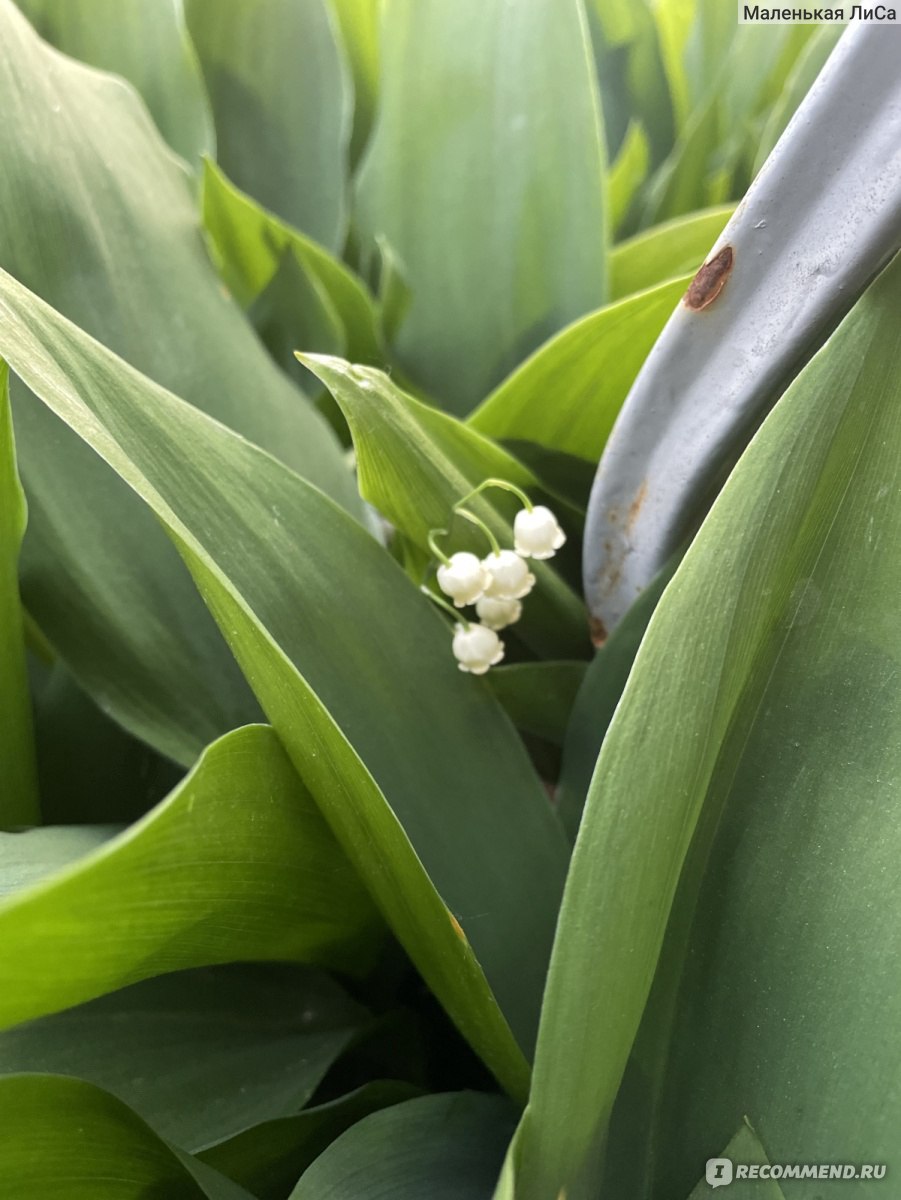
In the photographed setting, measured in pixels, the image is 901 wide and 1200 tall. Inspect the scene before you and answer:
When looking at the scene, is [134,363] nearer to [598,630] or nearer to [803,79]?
[598,630]

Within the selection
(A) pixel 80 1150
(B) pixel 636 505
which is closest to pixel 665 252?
(B) pixel 636 505

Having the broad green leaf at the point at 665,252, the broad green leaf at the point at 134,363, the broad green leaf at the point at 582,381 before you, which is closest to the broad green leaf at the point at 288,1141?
the broad green leaf at the point at 134,363

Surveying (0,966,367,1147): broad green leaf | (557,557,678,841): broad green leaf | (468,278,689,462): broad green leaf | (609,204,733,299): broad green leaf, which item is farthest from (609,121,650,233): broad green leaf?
(0,966,367,1147): broad green leaf

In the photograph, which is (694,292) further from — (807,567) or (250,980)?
(250,980)

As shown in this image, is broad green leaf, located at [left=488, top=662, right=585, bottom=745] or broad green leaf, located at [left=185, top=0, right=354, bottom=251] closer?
broad green leaf, located at [left=488, top=662, right=585, bottom=745]

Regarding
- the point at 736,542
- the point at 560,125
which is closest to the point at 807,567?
the point at 736,542

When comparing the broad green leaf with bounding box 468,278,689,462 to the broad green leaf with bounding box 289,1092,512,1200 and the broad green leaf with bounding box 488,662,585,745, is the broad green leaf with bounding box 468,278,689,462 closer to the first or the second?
the broad green leaf with bounding box 488,662,585,745
